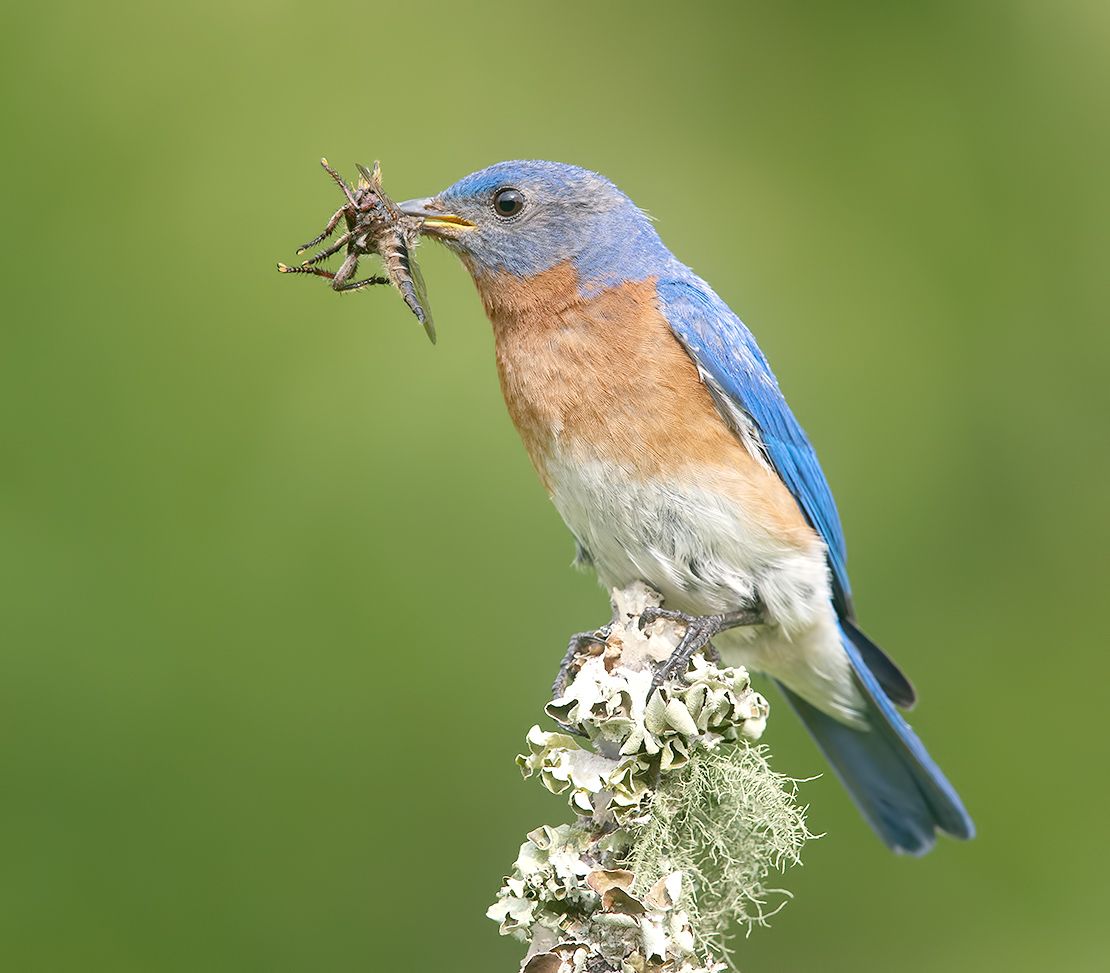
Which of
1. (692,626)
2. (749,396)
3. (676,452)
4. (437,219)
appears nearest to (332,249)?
(437,219)

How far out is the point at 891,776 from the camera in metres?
3.87

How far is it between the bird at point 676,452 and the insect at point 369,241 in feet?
0.44

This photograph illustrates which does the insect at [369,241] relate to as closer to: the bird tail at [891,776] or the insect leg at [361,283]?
the insect leg at [361,283]

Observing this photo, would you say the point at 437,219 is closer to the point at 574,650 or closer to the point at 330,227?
the point at 330,227

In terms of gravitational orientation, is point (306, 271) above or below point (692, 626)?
above

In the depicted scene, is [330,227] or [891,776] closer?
[330,227]

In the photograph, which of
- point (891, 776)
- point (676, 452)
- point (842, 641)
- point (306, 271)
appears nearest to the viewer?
point (676, 452)

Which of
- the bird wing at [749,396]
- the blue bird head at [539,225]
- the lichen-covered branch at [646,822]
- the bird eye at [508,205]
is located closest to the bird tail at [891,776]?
the bird wing at [749,396]

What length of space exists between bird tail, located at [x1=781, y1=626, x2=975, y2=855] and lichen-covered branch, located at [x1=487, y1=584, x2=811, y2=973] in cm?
76

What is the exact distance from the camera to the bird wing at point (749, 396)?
3527 millimetres

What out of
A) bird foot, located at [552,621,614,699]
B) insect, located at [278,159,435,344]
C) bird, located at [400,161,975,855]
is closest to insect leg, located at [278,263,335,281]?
insect, located at [278,159,435,344]

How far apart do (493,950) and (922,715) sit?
155 cm

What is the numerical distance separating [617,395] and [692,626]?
24.4 inches

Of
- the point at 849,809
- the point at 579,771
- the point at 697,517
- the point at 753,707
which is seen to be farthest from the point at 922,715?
the point at 579,771
